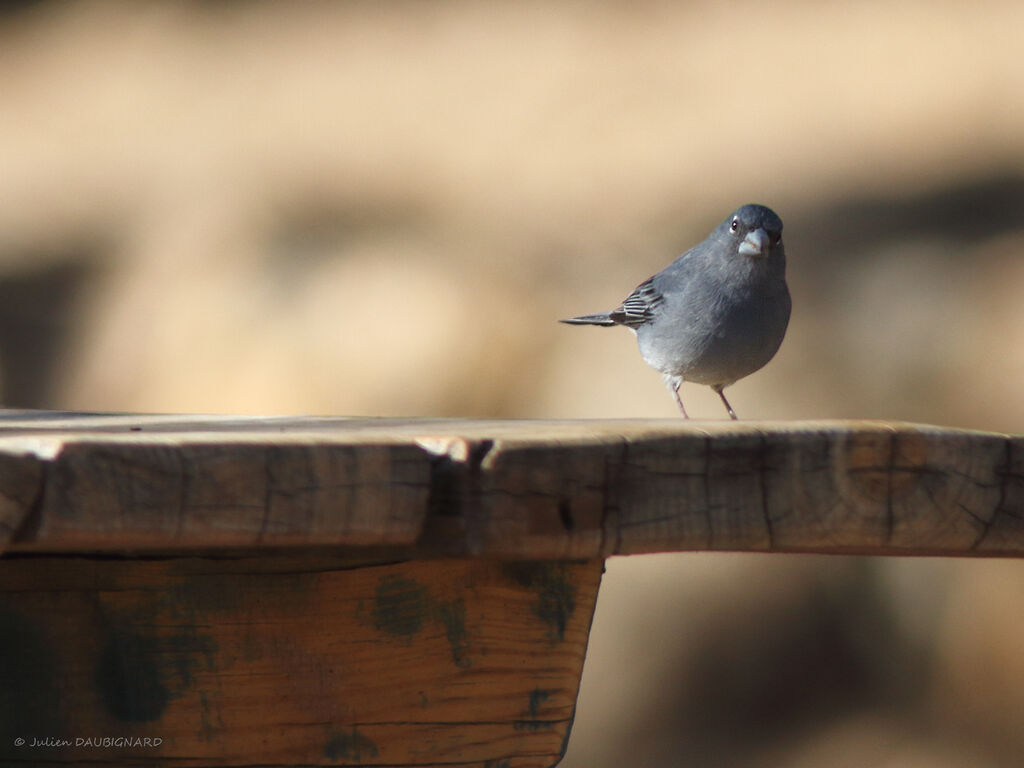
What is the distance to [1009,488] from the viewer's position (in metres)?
1.59

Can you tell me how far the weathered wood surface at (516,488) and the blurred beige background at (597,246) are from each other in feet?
8.90

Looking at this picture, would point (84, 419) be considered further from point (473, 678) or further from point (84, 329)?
point (84, 329)

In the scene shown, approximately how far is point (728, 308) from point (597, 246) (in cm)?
204

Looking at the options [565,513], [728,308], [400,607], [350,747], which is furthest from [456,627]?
[728,308]

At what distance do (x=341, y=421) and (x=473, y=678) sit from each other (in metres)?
0.39

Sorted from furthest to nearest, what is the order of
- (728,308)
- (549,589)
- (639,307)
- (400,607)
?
1. (639,307)
2. (728,308)
3. (549,589)
4. (400,607)

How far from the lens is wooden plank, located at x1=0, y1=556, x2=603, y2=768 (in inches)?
56.0

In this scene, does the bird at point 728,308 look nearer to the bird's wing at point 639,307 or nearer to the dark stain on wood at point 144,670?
the bird's wing at point 639,307

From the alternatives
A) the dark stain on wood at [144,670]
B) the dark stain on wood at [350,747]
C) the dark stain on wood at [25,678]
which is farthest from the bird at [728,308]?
the dark stain on wood at [25,678]

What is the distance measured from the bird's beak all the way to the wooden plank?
1.35 meters

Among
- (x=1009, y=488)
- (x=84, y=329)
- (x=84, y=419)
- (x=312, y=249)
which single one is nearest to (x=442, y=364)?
(x=312, y=249)

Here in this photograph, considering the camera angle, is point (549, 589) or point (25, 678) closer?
point (25, 678)

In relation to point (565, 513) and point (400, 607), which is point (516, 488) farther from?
point (400, 607)

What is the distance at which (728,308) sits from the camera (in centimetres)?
288
